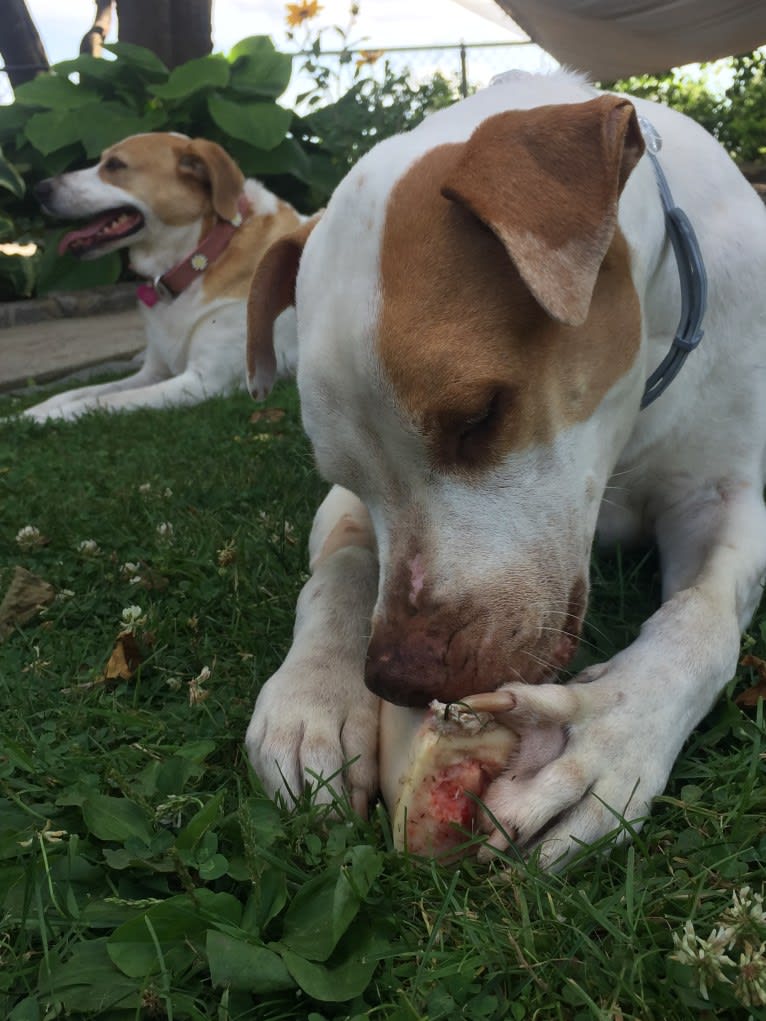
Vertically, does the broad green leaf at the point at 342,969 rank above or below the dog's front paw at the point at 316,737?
above

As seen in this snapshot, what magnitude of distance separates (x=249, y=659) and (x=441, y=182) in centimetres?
101

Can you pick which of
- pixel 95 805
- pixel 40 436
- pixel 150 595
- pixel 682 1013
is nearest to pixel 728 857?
pixel 682 1013

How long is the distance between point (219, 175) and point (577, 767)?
5.25 metres

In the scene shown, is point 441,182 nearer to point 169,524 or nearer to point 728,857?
point 728,857

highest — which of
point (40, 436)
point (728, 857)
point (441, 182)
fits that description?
point (441, 182)

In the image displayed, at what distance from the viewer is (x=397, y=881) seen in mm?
1341

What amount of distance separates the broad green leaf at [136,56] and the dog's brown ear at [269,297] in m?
7.25

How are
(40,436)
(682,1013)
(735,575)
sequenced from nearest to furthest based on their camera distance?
(682,1013), (735,575), (40,436)

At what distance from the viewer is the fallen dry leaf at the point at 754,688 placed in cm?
174

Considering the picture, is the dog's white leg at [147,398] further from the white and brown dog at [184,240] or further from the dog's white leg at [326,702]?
the dog's white leg at [326,702]

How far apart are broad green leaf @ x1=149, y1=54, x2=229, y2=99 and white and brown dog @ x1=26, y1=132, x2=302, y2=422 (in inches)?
87.7

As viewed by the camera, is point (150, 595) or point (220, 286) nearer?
point (150, 595)

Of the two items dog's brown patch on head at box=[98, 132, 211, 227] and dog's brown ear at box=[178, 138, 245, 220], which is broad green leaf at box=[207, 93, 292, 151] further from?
dog's brown ear at box=[178, 138, 245, 220]

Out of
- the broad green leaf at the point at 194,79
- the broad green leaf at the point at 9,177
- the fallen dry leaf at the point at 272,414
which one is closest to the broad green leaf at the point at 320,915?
the fallen dry leaf at the point at 272,414
